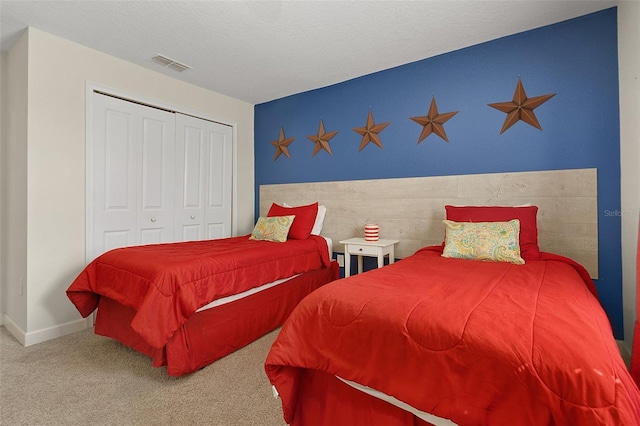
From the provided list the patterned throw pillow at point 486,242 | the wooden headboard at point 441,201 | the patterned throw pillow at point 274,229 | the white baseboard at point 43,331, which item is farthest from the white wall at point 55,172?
the patterned throw pillow at point 486,242

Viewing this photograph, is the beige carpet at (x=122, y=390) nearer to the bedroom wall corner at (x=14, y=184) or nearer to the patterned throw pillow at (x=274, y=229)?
the bedroom wall corner at (x=14, y=184)

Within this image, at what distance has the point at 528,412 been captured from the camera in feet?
2.75

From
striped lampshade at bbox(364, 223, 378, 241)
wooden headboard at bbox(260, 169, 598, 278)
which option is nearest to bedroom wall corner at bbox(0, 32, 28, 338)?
wooden headboard at bbox(260, 169, 598, 278)

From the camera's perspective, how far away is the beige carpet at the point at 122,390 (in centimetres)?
157

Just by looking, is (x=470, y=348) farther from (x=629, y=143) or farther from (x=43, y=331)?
(x=43, y=331)

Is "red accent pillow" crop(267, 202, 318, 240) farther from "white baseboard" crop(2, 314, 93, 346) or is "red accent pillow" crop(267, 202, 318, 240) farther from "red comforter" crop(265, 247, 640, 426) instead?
"white baseboard" crop(2, 314, 93, 346)

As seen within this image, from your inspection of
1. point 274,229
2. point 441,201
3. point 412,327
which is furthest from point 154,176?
point 412,327

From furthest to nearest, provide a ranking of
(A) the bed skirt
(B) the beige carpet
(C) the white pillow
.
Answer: (C) the white pillow
(A) the bed skirt
(B) the beige carpet

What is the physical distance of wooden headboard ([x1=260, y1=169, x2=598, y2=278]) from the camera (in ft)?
7.56

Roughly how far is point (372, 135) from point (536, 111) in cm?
145

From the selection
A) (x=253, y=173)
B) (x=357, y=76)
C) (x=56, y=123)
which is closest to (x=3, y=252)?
(x=56, y=123)

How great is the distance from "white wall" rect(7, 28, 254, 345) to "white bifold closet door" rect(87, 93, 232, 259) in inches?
5.1

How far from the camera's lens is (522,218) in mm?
2205

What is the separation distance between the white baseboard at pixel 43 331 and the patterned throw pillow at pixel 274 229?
5.49 ft
